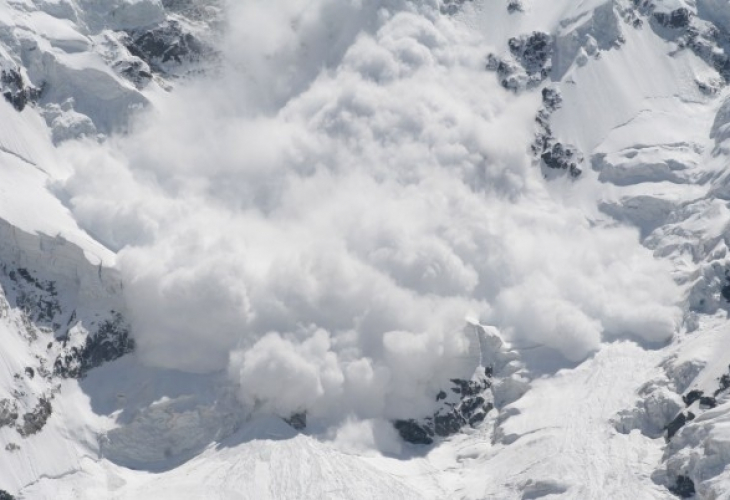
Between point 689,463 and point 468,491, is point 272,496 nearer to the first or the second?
point 468,491

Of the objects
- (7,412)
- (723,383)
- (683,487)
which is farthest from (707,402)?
(7,412)

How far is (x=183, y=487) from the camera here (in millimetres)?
198750

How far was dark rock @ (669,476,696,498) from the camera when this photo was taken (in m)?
191

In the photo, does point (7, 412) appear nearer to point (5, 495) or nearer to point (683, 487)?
point (5, 495)

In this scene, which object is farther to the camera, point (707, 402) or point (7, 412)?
point (707, 402)

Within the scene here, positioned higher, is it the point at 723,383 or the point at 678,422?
the point at 723,383

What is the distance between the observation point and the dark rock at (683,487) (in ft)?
627

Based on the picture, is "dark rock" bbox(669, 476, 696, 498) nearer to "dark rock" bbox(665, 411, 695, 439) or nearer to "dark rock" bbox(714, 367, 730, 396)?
"dark rock" bbox(665, 411, 695, 439)

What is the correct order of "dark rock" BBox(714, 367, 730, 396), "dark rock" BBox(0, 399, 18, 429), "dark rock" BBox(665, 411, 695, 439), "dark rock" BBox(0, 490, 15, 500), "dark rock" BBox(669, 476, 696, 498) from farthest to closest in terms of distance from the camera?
"dark rock" BBox(665, 411, 695, 439) < "dark rock" BBox(714, 367, 730, 396) < "dark rock" BBox(0, 399, 18, 429) < "dark rock" BBox(0, 490, 15, 500) < "dark rock" BBox(669, 476, 696, 498)

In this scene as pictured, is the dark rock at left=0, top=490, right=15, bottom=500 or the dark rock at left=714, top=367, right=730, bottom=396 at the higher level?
the dark rock at left=714, top=367, right=730, bottom=396

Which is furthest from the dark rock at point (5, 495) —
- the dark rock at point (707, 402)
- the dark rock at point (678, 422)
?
the dark rock at point (707, 402)

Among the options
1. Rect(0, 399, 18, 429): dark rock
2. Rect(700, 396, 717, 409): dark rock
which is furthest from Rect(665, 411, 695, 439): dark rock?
Rect(0, 399, 18, 429): dark rock

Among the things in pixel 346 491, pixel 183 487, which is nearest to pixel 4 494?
pixel 183 487

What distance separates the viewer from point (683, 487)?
191750 millimetres
